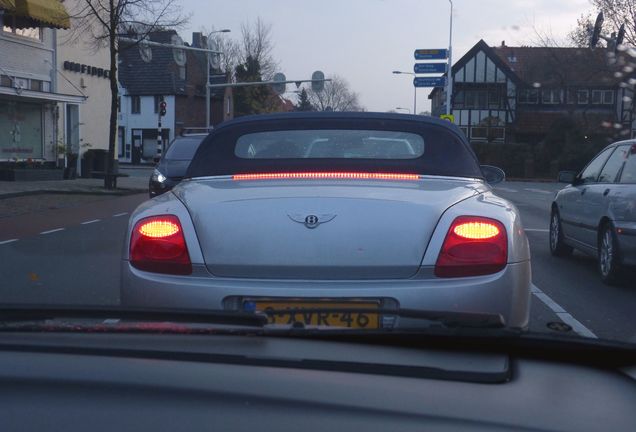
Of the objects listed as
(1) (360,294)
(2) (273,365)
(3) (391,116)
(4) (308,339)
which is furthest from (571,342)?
(3) (391,116)

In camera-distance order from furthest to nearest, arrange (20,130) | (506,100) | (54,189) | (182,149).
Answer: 1. (506,100)
2. (20,130)
3. (54,189)
4. (182,149)

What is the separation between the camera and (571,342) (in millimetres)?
2258

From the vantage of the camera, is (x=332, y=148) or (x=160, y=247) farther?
(x=332, y=148)

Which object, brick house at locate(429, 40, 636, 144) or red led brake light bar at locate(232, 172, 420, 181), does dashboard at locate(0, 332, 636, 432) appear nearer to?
red led brake light bar at locate(232, 172, 420, 181)

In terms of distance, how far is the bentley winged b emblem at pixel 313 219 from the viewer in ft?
11.0

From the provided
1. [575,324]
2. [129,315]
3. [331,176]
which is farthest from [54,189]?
[129,315]

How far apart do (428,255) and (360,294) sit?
1.15 ft

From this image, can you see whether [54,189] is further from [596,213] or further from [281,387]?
[281,387]

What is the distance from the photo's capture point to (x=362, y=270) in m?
3.34

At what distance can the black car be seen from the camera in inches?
522

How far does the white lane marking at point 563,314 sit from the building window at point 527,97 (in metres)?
57.4

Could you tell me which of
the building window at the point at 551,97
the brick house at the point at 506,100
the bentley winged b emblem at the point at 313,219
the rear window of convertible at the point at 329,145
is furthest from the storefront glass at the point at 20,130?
the building window at the point at 551,97

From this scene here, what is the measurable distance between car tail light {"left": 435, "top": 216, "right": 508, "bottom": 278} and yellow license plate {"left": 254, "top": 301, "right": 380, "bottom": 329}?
0.38 meters

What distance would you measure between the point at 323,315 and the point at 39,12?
24.4 metres
